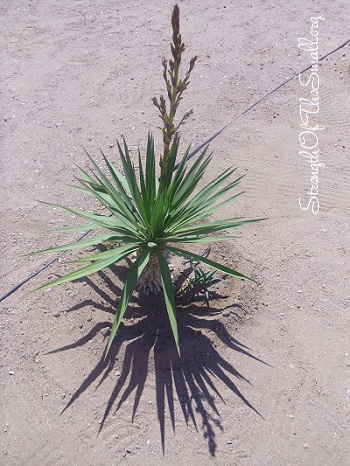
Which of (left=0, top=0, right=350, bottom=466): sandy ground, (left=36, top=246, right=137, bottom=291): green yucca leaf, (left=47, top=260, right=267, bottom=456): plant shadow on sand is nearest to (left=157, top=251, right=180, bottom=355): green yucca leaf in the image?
(left=36, top=246, right=137, bottom=291): green yucca leaf

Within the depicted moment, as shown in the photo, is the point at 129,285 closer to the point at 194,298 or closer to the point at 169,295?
the point at 169,295

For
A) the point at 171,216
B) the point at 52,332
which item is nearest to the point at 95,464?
the point at 52,332

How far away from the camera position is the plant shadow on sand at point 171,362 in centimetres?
283

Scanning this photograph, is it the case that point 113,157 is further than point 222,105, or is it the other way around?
point 222,105

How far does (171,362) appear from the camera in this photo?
300cm

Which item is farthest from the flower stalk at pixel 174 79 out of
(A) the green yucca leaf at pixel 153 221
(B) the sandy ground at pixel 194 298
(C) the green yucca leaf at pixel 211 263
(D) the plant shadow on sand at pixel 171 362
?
(B) the sandy ground at pixel 194 298

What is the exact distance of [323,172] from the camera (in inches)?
175

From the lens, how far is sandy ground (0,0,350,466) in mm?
2748

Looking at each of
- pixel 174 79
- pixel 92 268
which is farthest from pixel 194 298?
pixel 174 79

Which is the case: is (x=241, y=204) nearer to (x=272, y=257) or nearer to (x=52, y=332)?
(x=272, y=257)

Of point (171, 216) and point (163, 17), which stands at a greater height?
point (163, 17)

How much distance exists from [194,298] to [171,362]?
21.7 inches

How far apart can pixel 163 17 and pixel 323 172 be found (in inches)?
140

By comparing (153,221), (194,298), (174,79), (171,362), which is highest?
(174,79)
